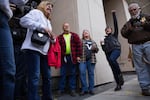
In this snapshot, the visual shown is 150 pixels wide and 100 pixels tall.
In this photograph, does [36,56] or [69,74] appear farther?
[69,74]

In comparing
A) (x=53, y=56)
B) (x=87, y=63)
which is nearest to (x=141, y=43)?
(x=87, y=63)

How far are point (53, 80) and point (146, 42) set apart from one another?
Answer: 99.3 inches

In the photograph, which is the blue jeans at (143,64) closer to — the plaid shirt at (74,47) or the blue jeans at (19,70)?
the plaid shirt at (74,47)

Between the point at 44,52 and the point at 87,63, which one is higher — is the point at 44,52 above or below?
above

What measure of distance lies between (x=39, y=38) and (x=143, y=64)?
8.18ft

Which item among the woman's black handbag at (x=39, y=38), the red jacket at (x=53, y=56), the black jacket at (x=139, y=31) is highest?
the black jacket at (x=139, y=31)

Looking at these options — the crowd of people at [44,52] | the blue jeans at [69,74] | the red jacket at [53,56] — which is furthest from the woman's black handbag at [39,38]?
the blue jeans at [69,74]

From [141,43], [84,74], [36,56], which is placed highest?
[141,43]

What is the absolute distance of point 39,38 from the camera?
130 inches

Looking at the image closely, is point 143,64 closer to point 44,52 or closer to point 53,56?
point 53,56

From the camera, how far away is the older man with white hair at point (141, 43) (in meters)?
4.75

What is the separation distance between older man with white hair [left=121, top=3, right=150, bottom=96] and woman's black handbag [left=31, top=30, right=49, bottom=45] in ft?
7.21

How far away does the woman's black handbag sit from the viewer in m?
3.26

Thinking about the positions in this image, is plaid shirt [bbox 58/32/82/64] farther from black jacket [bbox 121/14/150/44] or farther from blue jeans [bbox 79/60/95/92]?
black jacket [bbox 121/14/150/44]
